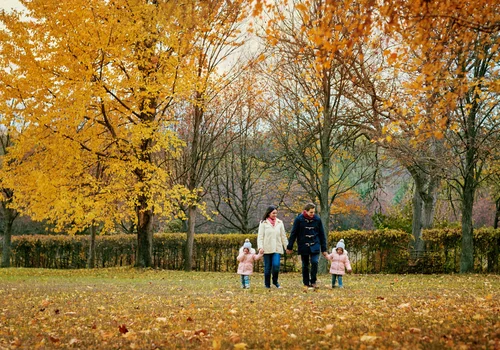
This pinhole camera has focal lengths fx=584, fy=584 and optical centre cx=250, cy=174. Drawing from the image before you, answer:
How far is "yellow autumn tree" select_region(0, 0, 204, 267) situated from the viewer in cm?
1680

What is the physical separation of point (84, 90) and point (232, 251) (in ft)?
31.4

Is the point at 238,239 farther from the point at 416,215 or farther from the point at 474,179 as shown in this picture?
the point at 474,179

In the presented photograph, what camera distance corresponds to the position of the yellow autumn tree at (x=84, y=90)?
16.8 meters

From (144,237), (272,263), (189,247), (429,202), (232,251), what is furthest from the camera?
(232,251)

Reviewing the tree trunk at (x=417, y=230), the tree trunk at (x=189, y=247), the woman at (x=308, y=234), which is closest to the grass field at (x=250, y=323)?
the woman at (x=308, y=234)

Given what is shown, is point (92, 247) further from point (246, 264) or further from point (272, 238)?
point (272, 238)

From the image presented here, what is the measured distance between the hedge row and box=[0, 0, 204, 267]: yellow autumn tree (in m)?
5.41

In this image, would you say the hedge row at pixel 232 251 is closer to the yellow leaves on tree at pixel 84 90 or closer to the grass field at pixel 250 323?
the yellow leaves on tree at pixel 84 90

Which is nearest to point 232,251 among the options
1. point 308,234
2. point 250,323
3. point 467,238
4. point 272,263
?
point 467,238

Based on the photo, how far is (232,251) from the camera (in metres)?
23.4

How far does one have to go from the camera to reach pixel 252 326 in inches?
245

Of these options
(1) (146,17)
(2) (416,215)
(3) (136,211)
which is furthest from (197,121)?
(2) (416,215)

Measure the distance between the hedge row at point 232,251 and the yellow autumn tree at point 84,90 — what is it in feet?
17.8

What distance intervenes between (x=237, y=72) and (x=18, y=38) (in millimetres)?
7972
